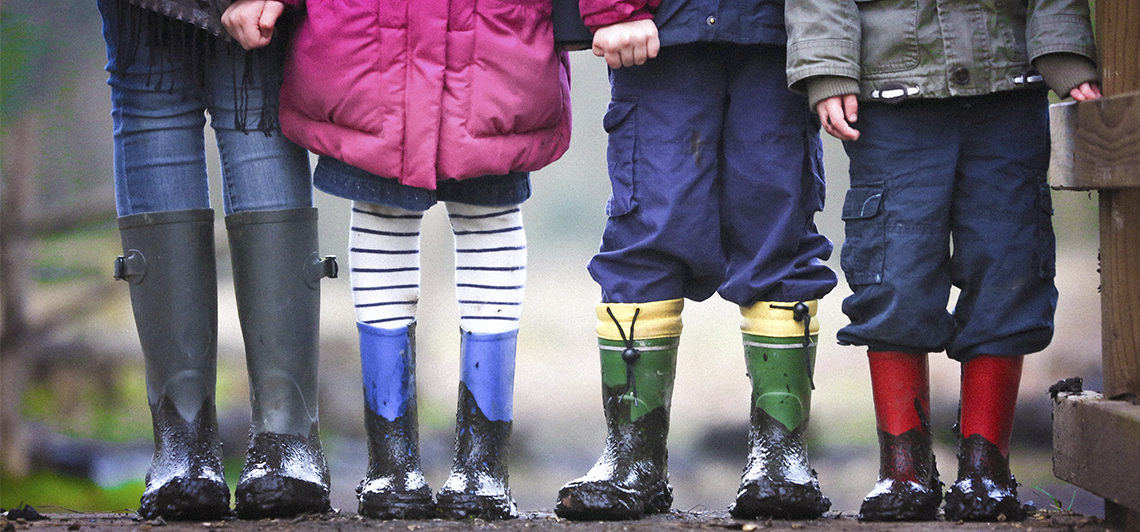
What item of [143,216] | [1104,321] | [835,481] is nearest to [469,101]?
[143,216]

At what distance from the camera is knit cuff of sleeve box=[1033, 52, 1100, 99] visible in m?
1.31

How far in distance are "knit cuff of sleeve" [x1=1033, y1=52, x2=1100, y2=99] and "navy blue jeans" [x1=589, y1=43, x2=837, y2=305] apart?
0.34 m

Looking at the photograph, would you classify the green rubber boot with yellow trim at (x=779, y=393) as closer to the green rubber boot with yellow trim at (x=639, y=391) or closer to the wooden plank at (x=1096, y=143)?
the green rubber boot with yellow trim at (x=639, y=391)

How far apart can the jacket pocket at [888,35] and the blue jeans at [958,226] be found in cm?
6

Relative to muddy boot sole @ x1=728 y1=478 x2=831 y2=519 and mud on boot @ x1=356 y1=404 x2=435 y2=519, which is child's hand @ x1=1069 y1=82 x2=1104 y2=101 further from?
mud on boot @ x1=356 y1=404 x2=435 y2=519

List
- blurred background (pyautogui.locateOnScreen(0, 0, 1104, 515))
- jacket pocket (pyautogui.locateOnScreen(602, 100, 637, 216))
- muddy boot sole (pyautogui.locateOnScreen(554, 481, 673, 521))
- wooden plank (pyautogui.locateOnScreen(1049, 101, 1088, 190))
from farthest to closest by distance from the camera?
blurred background (pyautogui.locateOnScreen(0, 0, 1104, 515)) < jacket pocket (pyautogui.locateOnScreen(602, 100, 637, 216)) < muddy boot sole (pyautogui.locateOnScreen(554, 481, 673, 521)) < wooden plank (pyautogui.locateOnScreen(1049, 101, 1088, 190))

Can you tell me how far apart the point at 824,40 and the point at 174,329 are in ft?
3.32

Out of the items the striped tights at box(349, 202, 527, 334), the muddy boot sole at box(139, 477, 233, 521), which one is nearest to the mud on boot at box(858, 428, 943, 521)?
the striped tights at box(349, 202, 527, 334)

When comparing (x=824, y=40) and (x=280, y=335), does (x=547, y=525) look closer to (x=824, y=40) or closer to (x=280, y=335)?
(x=280, y=335)

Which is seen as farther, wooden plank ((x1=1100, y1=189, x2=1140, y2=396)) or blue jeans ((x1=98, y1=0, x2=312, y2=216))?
blue jeans ((x1=98, y1=0, x2=312, y2=216))

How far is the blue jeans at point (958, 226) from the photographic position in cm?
138

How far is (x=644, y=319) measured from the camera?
58.1 inches

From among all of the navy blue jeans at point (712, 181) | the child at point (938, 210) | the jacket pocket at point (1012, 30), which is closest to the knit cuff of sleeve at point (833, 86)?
the child at point (938, 210)

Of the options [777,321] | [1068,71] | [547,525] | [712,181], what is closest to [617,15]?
[712,181]
